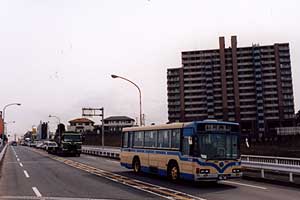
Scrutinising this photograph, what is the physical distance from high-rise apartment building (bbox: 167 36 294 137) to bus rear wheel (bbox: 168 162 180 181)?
9327 centimetres

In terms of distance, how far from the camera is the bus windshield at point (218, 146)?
1520 cm

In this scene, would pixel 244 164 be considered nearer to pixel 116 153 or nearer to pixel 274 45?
pixel 116 153

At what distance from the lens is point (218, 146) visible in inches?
612

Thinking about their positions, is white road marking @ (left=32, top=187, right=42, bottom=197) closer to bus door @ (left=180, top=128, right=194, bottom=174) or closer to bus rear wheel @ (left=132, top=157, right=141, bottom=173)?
bus door @ (left=180, top=128, right=194, bottom=174)

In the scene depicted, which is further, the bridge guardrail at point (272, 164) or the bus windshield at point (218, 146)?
the bridge guardrail at point (272, 164)

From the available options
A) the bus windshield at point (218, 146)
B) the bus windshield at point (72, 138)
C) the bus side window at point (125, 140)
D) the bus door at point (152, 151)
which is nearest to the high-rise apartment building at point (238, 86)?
the bus windshield at point (72, 138)

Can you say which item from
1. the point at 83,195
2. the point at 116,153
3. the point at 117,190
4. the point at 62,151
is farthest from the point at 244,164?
the point at 62,151

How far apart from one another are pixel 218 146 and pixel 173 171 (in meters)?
2.61

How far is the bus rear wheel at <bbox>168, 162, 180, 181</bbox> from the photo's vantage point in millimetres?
16684

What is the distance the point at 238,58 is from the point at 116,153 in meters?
80.9

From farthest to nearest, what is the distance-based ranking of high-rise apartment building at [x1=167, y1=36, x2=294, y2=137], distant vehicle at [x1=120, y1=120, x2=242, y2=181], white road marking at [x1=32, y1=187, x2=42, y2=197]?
1. high-rise apartment building at [x1=167, y1=36, x2=294, y2=137]
2. distant vehicle at [x1=120, y1=120, x2=242, y2=181]
3. white road marking at [x1=32, y1=187, x2=42, y2=197]

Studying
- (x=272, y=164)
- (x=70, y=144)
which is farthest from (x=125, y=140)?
(x=70, y=144)

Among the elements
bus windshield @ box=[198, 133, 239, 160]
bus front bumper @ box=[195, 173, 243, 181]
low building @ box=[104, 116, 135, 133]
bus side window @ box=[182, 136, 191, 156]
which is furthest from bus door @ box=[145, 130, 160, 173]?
low building @ box=[104, 116, 135, 133]

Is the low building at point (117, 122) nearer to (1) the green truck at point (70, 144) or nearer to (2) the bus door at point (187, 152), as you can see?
(1) the green truck at point (70, 144)
